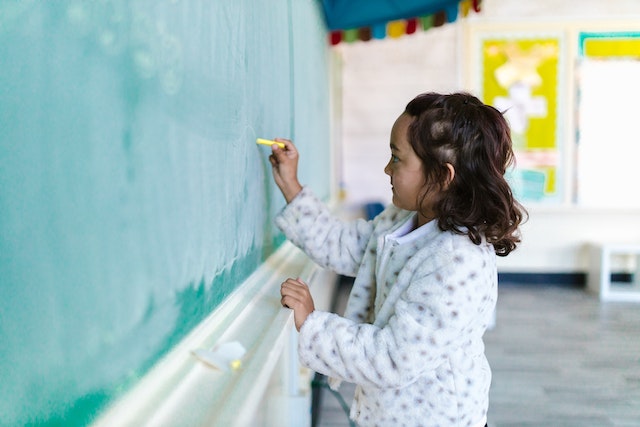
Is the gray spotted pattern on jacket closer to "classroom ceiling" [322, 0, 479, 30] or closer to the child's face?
the child's face

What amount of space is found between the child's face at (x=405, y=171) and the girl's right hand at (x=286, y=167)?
0.78 feet

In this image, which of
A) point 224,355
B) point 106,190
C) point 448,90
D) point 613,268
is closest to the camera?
point 106,190

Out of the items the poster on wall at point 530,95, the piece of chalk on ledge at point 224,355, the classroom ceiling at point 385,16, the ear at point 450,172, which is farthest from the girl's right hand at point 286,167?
the poster on wall at point 530,95

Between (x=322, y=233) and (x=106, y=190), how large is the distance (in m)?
0.71

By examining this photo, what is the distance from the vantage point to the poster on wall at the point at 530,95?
4.20m

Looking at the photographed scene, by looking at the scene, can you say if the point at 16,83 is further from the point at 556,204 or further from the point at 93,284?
the point at 556,204

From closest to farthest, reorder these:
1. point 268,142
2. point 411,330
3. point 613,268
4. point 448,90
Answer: point 411,330 → point 268,142 → point 448,90 → point 613,268

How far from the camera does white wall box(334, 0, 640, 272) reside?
13.7ft

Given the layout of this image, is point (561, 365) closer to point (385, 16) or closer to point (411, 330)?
point (385, 16)

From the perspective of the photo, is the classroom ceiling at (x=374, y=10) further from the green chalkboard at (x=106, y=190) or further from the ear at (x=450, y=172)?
the green chalkboard at (x=106, y=190)

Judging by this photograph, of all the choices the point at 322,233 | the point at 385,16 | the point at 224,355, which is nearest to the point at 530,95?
the point at 385,16

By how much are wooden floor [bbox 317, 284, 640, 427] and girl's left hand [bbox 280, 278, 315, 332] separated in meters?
1.47

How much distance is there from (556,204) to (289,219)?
3697 millimetres

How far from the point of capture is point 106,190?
0.46 m
